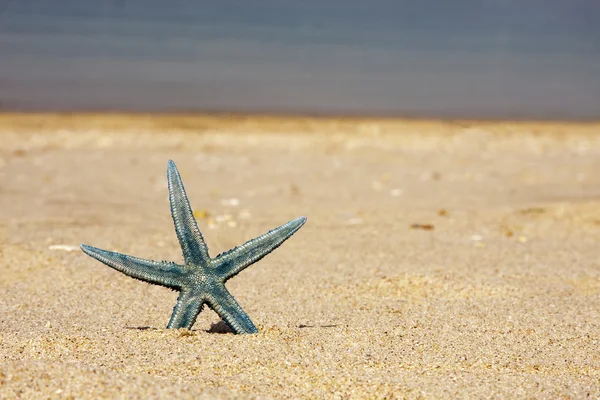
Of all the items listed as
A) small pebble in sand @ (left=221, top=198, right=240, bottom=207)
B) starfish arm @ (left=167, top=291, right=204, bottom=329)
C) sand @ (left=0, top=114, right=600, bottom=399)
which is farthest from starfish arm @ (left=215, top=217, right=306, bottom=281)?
small pebble in sand @ (left=221, top=198, right=240, bottom=207)

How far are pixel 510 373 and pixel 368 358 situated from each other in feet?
1.89

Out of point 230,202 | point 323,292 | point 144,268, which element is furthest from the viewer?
point 230,202

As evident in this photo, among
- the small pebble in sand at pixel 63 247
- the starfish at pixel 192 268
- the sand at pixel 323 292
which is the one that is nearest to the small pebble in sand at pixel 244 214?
the sand at pixel 323 292

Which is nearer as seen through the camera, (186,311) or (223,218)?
(186,311)

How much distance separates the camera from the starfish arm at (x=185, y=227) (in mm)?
3494

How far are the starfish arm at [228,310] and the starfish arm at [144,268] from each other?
16cm

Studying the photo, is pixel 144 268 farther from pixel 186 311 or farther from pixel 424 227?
pixel 424 227

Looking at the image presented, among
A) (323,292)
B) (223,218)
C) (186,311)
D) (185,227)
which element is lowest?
(223,218)

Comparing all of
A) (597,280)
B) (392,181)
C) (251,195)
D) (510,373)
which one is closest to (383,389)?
(510,373)

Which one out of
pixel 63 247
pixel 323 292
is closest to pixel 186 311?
pixel 323 292

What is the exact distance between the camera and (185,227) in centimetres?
351

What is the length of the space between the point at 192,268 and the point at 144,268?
20cm

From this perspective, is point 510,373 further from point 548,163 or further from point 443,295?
point 548,163

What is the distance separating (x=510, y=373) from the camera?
10.7 feet
